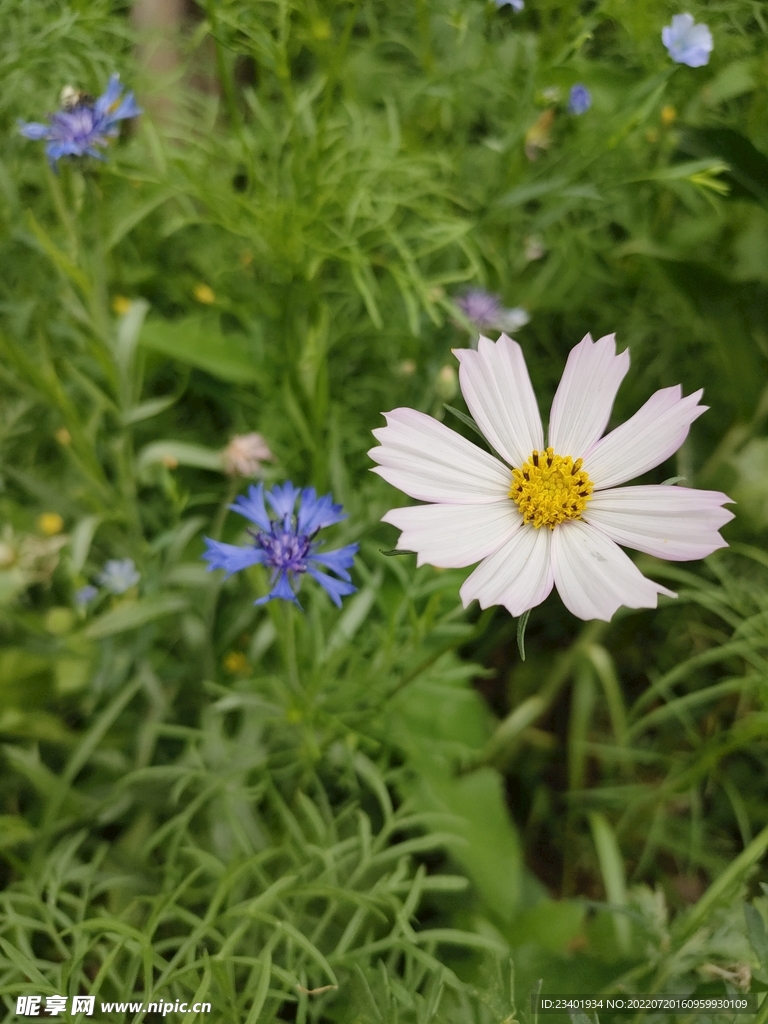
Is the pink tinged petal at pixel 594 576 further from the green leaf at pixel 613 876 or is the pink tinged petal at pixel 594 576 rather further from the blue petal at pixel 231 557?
the green leaf at pixel 613 876

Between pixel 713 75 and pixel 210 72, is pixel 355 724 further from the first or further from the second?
pixel 210 72

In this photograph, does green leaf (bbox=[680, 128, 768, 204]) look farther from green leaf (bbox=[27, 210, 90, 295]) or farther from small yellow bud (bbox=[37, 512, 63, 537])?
small yellow bud (bbox=[37, 512, 63, 537])

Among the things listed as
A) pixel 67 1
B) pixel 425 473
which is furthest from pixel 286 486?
pixel 67 1

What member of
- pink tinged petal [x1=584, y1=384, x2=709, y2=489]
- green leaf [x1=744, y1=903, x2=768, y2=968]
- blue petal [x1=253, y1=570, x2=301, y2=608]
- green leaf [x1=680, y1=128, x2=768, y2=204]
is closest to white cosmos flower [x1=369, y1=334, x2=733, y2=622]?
pink tinged petal [x1=584, y1=384, x2=709, y2=489]

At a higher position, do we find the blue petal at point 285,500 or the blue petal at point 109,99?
the blue petal at point 109,99

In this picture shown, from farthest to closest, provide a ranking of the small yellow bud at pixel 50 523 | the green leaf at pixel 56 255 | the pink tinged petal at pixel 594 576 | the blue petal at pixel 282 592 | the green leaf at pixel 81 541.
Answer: the small yellow bud at pixel 50 523
the green leaf at pixel 81 541
the green leaf at pixel 56 255
the blue petal at pixel 282 592
the pink tinged petal at pixel 594 576

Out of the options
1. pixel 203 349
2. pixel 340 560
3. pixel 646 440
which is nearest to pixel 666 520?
pixel 646 440

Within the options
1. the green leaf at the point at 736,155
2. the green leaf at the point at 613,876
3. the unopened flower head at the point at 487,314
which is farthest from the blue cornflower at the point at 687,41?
the green leaf at the point at 613,876
